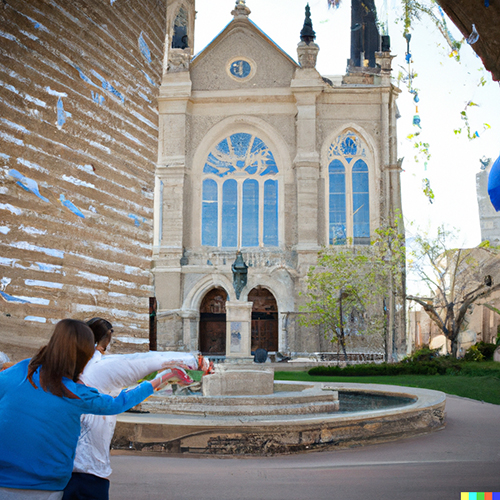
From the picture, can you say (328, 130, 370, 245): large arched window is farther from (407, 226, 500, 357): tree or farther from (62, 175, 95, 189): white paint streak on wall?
(62, 175, 95, 189): white paint streak on wall

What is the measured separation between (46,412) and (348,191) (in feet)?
95.9

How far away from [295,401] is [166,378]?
720 centimetres

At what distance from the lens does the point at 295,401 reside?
9844 mm

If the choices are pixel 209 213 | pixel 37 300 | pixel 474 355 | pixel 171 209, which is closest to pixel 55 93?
pixel 37 300

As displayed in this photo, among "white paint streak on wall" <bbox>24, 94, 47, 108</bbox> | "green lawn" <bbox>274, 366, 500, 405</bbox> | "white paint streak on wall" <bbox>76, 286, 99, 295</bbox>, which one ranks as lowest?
"green lawn" <bbox>274, 366, 500, 405</bbox>

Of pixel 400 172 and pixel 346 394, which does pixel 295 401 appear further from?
pixel 400 172

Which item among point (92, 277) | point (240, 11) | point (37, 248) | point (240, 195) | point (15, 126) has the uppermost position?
point (240, 11)

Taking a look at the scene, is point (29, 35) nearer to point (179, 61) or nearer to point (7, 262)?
point (7, 262)

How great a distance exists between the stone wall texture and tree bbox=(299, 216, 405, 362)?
21368 millimetres

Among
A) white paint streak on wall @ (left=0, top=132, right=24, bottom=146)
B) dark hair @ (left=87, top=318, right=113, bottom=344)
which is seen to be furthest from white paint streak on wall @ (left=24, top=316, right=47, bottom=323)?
white paint streak on wall @ (left=0, top=132, right=24, bottom=146)

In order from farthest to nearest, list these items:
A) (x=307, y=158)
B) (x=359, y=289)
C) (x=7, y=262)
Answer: (x=307, y=158) < (x=359, y=289) < (x=7, y=262)

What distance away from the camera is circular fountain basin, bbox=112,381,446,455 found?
6.99m

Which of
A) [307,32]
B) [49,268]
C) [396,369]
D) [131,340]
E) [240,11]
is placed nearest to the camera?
[49,268]

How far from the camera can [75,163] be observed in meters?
4.80
